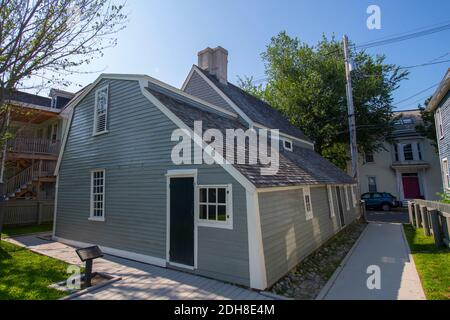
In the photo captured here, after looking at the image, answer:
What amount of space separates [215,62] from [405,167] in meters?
23.2

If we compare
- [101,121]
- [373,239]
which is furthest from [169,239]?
[373,239]

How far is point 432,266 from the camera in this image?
7059mm

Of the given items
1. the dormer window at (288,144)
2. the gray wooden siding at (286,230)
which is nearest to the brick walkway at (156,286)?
the gray wooden siding at (286,230)

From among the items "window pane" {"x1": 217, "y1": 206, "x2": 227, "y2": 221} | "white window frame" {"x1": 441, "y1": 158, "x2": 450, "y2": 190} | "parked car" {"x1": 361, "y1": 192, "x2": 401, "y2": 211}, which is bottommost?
"parked car" {"x1": 361, "y1": 192, "x2": 401, "y2": 211}

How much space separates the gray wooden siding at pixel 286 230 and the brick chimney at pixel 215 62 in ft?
28.5

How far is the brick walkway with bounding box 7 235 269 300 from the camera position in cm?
526

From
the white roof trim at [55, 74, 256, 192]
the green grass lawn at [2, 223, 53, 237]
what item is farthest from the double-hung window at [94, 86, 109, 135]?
the green grass lawn at [2, 223, 53, 237]

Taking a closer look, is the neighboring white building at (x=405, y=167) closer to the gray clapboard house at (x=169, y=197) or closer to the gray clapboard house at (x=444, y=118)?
the gray clapboard house at (x=444, y=118)

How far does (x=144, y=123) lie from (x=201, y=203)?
347 cm

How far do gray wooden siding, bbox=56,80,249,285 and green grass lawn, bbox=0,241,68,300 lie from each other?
175 cm

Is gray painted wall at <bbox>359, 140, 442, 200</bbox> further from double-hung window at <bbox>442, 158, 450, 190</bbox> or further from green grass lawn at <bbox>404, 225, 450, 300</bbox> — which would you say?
green grass lawn at <bbox>404, 225, 450, 300</bbox>

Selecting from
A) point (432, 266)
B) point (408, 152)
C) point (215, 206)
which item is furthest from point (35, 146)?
point (408, 152)

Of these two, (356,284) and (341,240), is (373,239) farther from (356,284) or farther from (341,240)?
(356,284)

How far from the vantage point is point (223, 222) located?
6.09 meters
